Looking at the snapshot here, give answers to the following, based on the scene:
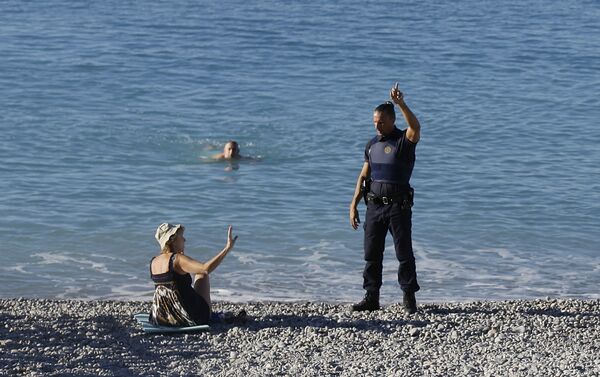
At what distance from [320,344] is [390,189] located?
5.01 ft

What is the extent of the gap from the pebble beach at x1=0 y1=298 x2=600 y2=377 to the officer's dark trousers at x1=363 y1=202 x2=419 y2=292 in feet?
0.98

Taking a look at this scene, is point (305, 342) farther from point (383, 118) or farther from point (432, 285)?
point (432, 285)

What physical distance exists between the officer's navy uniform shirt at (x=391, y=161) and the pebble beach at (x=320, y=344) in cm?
109

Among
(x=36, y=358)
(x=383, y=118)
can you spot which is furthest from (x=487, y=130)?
(x=36, y=358)

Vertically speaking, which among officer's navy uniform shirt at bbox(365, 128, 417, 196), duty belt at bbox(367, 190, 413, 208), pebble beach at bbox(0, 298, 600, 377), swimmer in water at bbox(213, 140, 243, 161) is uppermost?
officer's navy uniform shirt at bbox(365, 128, 417, 196)

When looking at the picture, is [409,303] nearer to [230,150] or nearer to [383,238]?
[383,238]

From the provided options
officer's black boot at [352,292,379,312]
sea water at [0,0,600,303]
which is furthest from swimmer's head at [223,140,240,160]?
officer's black boot at [352,292,379,312]

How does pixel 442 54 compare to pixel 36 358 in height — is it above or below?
above

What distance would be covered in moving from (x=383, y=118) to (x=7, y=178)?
9.27 metres

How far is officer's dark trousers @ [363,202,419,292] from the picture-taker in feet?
33.9

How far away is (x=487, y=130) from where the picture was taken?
21.9 metres

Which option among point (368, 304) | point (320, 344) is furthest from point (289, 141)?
point (320, 344)

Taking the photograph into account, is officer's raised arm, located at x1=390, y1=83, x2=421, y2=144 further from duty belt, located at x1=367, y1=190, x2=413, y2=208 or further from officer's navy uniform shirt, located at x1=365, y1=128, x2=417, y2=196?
duty belt, located at x1=367, y1=190, x2=413, y2=208

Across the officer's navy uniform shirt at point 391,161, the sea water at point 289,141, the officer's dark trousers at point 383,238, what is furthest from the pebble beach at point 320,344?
the sea water at point 289,141
